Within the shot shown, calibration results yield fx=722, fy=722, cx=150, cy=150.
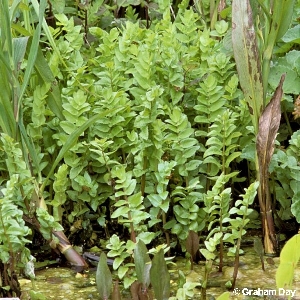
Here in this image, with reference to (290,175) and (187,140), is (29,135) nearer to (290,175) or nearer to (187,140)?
(187,140)

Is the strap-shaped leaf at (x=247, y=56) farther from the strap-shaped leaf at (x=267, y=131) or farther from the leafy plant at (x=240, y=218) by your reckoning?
the leafy plant at (x=240, y=218)

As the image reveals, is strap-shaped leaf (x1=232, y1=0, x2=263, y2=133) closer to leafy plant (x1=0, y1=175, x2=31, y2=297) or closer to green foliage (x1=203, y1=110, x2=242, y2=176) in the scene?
green foliage (x1=203, y1=110, x2=242, y2=176)

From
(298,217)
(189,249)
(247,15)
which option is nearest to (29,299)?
(189,249)

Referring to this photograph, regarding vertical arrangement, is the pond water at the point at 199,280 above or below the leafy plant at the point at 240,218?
below

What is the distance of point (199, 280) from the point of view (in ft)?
7.50

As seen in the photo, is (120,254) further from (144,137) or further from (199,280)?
(144,137)

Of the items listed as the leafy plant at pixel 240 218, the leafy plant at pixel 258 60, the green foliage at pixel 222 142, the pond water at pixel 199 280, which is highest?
the leafy plant at pixel 258 60

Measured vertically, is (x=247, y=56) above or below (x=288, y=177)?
above

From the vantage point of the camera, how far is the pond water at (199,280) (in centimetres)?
219

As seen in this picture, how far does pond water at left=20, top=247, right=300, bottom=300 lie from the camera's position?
7.18ft

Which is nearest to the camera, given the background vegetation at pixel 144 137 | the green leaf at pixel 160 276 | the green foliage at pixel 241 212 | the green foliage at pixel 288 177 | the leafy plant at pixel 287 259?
the leafy plant at pixel 287 259

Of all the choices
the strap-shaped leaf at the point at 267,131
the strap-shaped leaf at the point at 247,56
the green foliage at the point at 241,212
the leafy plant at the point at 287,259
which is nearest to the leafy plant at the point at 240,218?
the green foliage at the point at 241,212

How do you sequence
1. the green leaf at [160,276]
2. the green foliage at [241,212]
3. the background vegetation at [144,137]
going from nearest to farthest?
the green leaf at [160,276], the green foliage at [241,212], the background vegetation at [144,137]

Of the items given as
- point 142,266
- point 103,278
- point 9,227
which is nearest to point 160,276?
point 142,266
